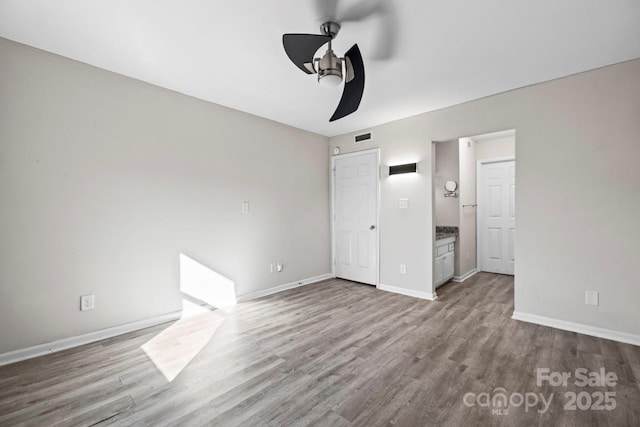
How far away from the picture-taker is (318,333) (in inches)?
110

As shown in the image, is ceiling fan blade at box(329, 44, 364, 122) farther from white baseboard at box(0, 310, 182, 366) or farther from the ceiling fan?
white baseboard at box(0, 310, 182, 366)

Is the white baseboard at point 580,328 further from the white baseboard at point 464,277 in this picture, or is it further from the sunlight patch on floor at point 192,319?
the sunlight patch on floor at point 192,319

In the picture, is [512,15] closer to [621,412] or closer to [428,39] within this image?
[428,39]

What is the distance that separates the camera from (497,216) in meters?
5.32

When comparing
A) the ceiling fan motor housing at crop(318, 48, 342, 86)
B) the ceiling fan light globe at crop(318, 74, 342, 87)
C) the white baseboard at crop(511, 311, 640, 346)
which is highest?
the ceiling fan motor housing at crop(318, 48, 342, 86)

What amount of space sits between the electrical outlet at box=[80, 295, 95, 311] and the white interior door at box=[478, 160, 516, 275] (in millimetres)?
6036

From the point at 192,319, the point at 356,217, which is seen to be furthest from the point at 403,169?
the point at 192,319

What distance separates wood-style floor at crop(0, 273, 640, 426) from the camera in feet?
5.50

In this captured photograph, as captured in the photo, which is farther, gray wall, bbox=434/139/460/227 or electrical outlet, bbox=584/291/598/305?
gray wall, bbox=434/139/460/227

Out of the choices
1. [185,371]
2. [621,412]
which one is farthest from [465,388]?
[185,371]

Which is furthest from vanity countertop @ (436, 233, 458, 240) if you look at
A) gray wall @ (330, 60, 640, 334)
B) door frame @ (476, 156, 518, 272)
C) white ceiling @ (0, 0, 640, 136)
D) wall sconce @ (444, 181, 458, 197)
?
white ceiling @ (0, 0, 640, 136)

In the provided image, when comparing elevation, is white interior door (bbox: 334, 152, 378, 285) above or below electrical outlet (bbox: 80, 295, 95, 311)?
above

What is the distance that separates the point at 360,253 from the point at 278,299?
5.21ft

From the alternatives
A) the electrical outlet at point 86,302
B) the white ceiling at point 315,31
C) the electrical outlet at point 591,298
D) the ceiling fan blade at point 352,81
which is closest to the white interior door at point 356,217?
the white ceiling at point 315,31
